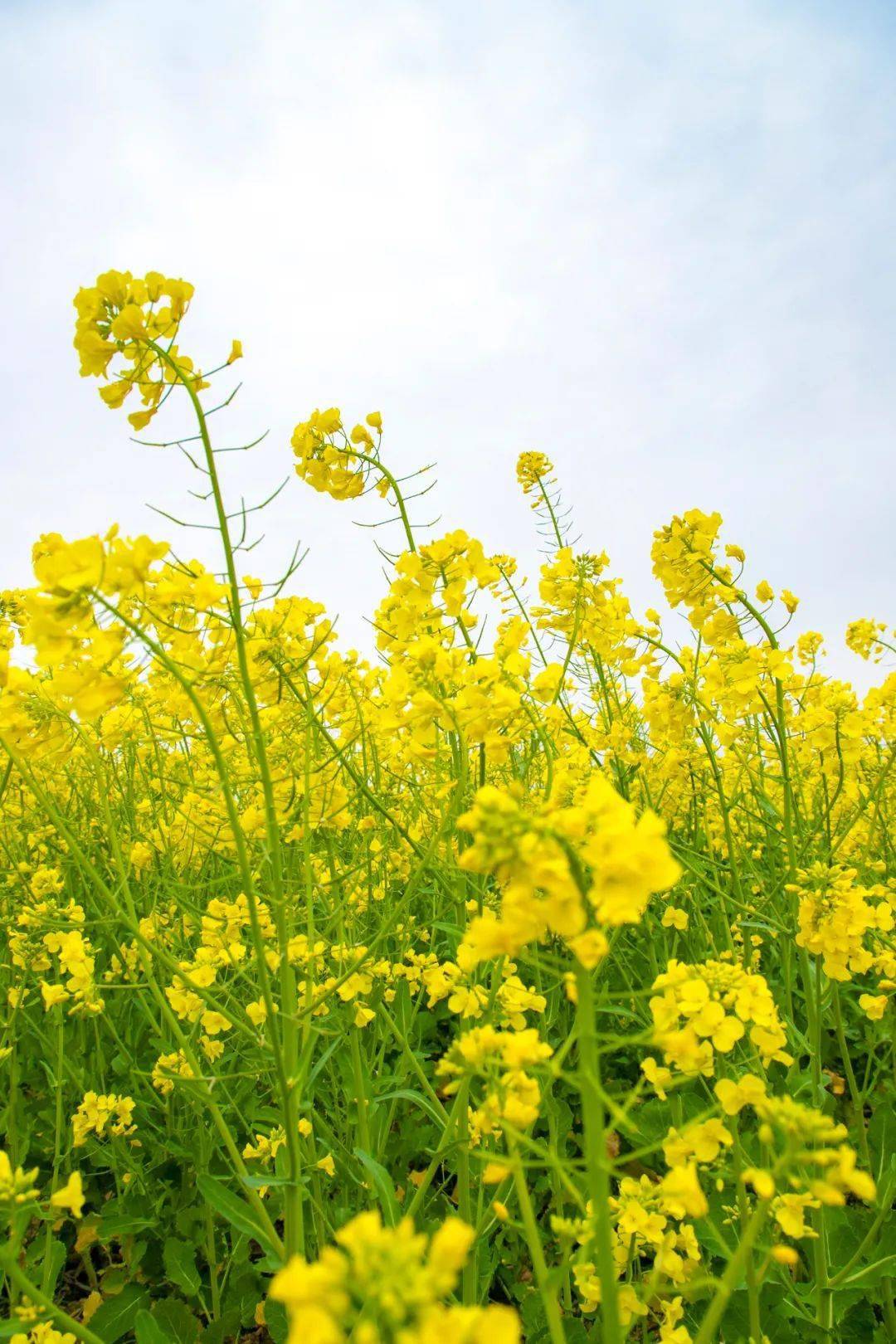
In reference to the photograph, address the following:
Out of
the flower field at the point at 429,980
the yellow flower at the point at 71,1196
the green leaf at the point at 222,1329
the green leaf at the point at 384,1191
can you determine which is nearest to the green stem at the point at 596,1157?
the flower field at the point at 429,980

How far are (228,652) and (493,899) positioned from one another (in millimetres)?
936

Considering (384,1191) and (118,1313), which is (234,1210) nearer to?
(384,1191)

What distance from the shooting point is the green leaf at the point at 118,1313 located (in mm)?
2311

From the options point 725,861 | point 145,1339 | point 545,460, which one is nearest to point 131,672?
point 145,1339

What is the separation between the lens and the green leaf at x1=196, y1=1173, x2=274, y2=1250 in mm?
1649

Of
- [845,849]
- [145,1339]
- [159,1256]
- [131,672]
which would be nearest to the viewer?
[131,672]

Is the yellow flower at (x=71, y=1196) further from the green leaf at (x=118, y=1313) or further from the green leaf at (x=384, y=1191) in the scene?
the green leaf at (x=118, y=1313)

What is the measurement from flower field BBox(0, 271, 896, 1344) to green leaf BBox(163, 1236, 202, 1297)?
12 mm

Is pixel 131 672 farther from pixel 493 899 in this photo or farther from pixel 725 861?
pixel 725 861

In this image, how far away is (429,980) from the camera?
219cm

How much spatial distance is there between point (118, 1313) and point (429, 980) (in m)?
1.36

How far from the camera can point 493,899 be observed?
221 cm

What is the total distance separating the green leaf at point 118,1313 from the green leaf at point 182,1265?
85 millimetres

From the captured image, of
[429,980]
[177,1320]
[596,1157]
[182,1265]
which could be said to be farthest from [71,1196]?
[182,1265]
